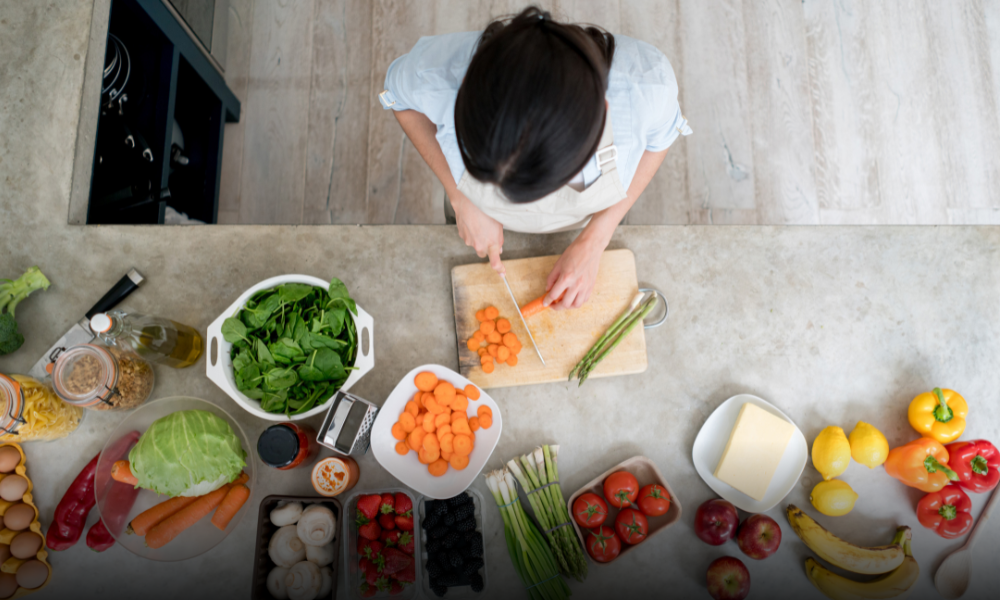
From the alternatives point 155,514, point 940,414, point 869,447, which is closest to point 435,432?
point 155,514

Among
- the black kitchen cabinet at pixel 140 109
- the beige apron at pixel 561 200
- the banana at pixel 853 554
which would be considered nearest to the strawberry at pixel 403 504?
the beige apron at pixel 561 200

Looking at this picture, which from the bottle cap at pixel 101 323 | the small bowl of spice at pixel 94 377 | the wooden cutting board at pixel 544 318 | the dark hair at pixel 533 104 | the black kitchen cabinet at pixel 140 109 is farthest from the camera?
the black kitchen cabinet at pixel 140 109

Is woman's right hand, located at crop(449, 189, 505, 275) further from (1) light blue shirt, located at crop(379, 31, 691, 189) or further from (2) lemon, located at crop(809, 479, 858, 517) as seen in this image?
(2) lemon, located at crop(809, 479, 858, 517)

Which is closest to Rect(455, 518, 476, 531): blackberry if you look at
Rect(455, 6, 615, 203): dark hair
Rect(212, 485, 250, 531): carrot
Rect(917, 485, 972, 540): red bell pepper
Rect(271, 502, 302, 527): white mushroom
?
Rect(271, 502, 302, 527): white mushroom

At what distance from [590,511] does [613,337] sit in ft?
1.29

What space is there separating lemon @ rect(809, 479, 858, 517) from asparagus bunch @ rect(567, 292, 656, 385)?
548 millimetres

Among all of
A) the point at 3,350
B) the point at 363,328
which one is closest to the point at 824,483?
the point at 363,328

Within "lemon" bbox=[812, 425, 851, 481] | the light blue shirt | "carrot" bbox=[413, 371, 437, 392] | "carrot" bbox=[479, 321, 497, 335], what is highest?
the light blue shirt

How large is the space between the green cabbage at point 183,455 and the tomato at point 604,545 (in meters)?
0.77

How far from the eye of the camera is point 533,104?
689 millimetres

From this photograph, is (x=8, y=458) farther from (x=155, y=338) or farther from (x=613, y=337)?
(x=613, y=337)

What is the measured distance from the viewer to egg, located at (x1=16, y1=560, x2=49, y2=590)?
40.6 inches

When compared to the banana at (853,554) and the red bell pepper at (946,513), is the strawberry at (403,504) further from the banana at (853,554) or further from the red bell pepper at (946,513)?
the red bell pepper at (946,513)

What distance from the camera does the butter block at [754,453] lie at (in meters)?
1.09
